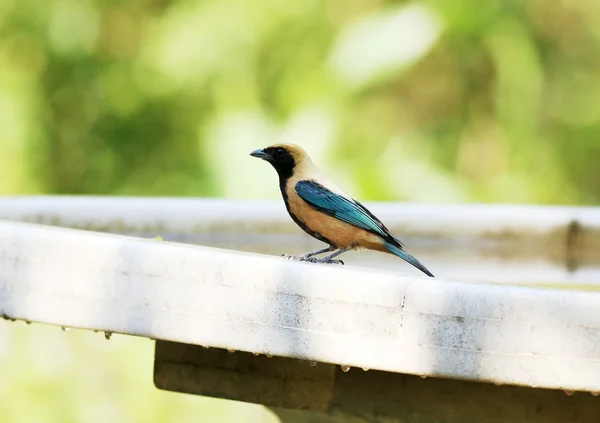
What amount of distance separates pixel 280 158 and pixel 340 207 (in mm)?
397

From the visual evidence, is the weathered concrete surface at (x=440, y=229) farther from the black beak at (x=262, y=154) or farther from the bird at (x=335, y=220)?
the bird at (x=335, y=220)

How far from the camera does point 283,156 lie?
2922 mm

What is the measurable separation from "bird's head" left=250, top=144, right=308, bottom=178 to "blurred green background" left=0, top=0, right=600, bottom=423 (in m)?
2.71

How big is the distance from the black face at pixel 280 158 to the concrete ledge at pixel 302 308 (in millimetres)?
1174

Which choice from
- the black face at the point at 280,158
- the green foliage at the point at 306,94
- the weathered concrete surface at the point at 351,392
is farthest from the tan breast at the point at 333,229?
the green foliage at the point at 306,94

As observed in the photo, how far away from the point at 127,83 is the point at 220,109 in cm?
66

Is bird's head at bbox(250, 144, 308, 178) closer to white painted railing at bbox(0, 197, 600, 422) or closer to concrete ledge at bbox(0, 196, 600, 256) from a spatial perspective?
concrete ledge at bbox(0, 196, 600, 256)

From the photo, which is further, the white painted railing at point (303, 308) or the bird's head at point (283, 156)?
the bird's head at point (283, 156)

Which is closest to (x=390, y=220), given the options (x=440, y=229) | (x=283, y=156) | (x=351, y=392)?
(x=440, y=229)

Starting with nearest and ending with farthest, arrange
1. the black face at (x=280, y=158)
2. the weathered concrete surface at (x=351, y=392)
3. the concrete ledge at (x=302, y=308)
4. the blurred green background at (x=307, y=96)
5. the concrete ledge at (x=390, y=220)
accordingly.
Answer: the concrete ledge at (x=302, y=308)
the weathered concrete surface at (x=351, y=392)
the black face at (x=280, y=158)
the concrete ledge at (x=390, y=220)
the blurred green background at (x=307, y=96)

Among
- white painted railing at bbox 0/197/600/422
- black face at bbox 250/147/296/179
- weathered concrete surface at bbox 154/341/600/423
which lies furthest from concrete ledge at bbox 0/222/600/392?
black face at bbox 250/147/296/179

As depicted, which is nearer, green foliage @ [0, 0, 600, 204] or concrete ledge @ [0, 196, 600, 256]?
concrete ledge @ [0, 196, 600, 256]

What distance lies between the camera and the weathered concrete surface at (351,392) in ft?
5.68

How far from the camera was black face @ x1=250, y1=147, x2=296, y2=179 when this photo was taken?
288cm
